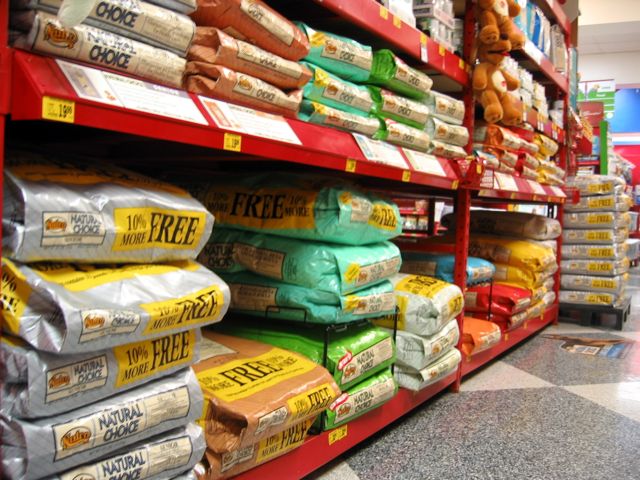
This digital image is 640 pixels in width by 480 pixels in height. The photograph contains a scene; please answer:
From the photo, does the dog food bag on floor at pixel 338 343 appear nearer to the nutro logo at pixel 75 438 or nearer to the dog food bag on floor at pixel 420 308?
the dog food bag on floor at pixel 420 308

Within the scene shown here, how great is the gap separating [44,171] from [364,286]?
39.6 inches

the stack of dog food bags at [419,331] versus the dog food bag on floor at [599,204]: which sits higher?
the dog food bag on floor at [599,204]

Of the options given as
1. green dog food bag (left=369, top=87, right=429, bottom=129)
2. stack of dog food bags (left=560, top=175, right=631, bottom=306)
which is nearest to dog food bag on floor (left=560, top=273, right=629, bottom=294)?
stack of dog food bags (left=560, top=175, right=631, bottom=306)

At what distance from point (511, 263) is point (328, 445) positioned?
2.20m

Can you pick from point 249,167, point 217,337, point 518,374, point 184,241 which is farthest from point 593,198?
point 184,241

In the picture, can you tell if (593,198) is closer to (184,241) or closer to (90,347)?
(184,241)

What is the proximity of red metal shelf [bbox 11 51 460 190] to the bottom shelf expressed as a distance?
1.32m

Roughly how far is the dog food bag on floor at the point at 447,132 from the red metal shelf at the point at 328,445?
98 centimetres

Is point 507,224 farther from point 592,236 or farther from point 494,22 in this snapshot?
point 494,22

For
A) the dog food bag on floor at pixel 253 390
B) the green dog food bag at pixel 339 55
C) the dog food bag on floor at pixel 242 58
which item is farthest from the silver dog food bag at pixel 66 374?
the green dog food bag at pixel 339 55

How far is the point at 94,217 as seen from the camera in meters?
0.98

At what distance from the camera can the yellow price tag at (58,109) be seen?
31.8 inches

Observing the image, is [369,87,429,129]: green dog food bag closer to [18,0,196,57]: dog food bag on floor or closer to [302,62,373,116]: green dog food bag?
[302,62,373,116]: green dog food bag

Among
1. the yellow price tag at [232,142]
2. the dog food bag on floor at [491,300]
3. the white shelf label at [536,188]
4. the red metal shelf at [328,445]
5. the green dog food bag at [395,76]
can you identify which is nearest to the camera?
the yellow price tag at [232,142]
